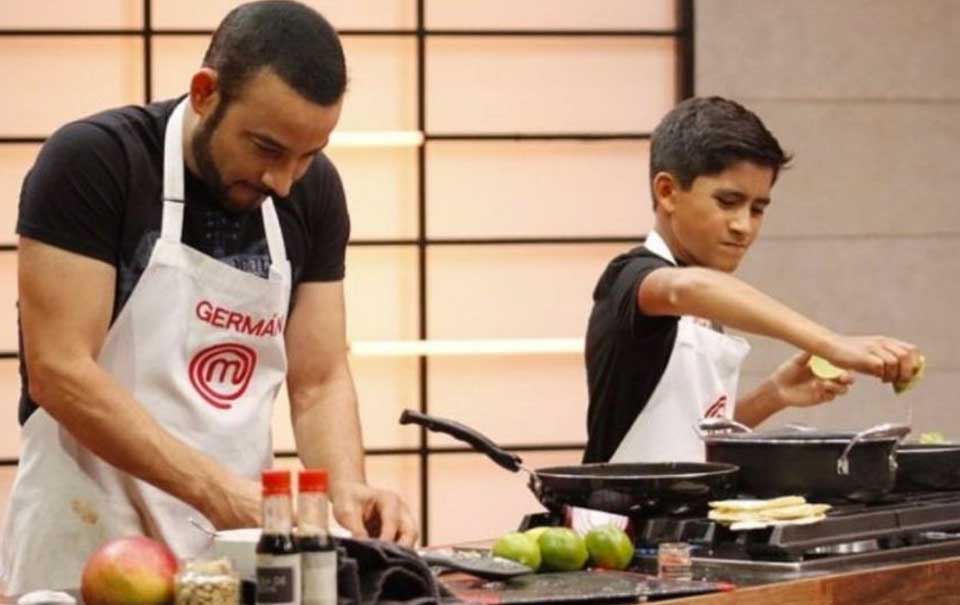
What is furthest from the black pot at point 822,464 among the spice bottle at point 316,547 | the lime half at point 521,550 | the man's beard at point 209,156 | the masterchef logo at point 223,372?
the spice bottle at point 316,547

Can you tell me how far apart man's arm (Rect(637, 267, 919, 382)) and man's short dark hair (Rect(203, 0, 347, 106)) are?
0.69m

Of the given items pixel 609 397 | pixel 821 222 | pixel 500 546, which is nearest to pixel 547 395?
pixel 821 222

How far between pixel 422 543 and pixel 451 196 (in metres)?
1.08

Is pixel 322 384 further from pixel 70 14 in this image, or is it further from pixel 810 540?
pixel 70 14

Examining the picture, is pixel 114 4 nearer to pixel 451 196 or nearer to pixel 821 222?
pixel 451 196

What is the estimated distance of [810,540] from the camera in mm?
2533

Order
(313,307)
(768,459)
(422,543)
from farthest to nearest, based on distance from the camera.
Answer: (422,543), (313,307), (768,459)


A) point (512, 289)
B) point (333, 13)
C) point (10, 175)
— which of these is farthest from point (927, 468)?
point (10, 175)

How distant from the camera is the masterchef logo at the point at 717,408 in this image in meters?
3.32

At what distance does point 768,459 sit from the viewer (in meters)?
2.76

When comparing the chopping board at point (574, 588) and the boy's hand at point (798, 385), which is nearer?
the chopping board at point (574, 588)

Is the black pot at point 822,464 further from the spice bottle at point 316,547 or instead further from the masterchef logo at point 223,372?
the spice bottle at point 316,547

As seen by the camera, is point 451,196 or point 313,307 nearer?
point 313,307

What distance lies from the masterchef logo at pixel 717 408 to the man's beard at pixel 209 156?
1.00 m
